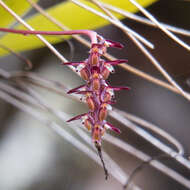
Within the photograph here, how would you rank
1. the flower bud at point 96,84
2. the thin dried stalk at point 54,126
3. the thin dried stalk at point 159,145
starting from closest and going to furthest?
the flower bud at point 96,84, the thin dried stalk at point 159,145, the thin dried stalk at point 54,126

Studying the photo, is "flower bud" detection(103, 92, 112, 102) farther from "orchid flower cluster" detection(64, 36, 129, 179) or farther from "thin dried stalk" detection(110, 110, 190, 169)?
"thin dried stalk" detection(110, 110, 190, 169)

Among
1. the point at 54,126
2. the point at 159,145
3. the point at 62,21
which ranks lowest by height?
the point at 159,145

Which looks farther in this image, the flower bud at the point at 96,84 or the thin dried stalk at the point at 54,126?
the thin dried stalk at the point at 54,126

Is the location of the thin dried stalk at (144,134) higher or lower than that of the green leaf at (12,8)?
lower

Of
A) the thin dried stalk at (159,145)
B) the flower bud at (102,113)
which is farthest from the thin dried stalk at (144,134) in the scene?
the flower bud at (102,113)

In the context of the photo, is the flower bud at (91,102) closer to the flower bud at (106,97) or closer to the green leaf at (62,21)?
the flower bud at (106,97)

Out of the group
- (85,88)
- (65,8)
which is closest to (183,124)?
(65,8)

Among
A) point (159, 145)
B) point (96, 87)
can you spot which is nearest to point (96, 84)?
point (96, 87)

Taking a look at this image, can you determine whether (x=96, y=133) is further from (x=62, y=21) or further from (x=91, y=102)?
(x=62, y=21)

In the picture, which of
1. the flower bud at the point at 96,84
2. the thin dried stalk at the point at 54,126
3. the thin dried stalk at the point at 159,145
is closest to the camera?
the flower bud at the point at 96,84

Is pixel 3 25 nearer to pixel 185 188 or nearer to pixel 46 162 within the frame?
pixel 46 162
